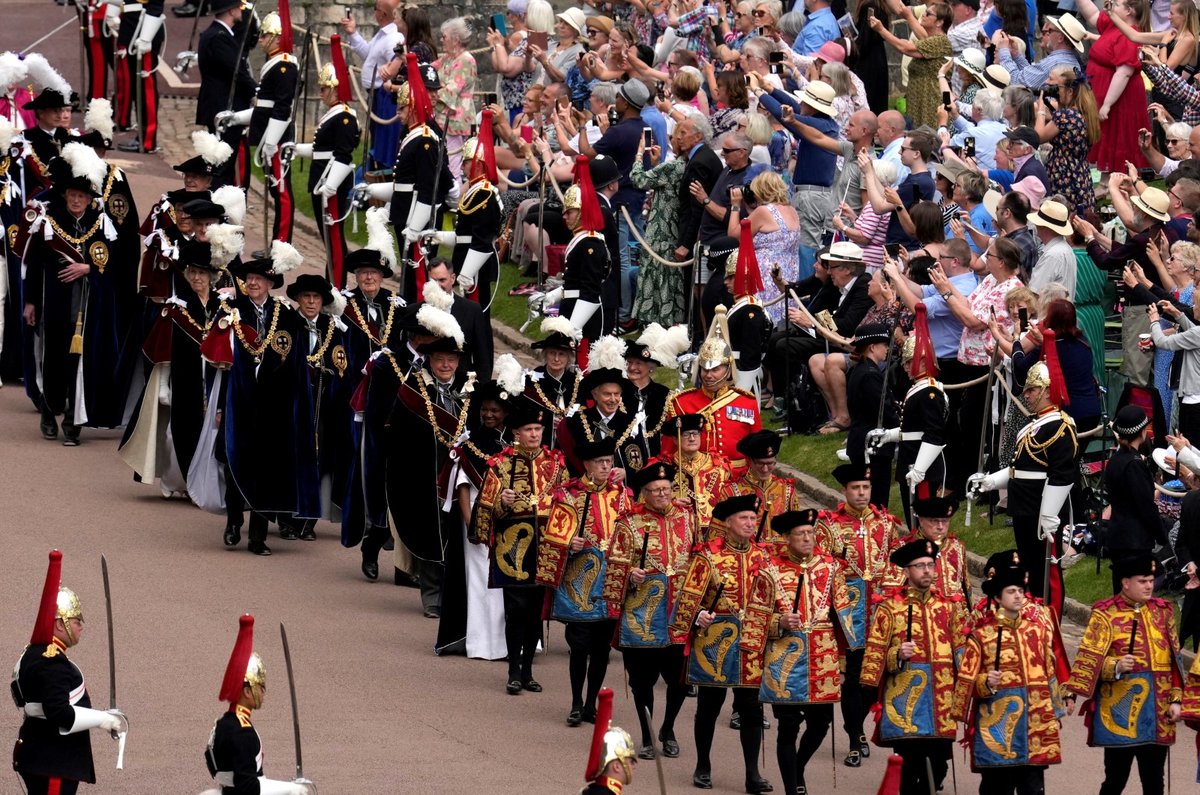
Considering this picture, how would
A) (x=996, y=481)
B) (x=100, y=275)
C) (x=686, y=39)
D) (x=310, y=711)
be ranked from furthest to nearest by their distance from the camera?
(x=686, y=39)
(x=100, y=275)
(x=996, y=481)
(x=310, y=711)

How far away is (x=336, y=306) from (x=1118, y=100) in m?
6.41

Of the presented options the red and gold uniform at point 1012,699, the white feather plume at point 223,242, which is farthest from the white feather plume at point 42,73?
the red and gold uniform at point 1012,699

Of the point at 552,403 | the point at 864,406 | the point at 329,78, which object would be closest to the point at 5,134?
the point at 329,78

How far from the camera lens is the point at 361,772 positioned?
12109 millimetres

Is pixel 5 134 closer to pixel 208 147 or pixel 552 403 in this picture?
pixel 208 147

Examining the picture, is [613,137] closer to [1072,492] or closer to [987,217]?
[987,217]

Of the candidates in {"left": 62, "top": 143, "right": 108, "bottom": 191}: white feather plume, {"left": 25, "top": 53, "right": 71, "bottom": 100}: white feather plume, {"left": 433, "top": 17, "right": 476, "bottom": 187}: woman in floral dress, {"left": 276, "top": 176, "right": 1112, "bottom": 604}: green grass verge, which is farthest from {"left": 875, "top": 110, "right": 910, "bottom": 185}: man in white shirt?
{"left": 25, "top": 53, "right": 71, "bottom": 100}: white feather plume

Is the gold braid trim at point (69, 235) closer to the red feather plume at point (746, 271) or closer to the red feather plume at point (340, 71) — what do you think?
the red feather plume at point (340, 71)

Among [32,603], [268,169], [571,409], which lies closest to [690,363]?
[571,409]

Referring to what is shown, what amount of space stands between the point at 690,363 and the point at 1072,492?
3128 millimetres

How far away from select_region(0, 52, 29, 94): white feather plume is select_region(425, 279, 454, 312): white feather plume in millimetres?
6001

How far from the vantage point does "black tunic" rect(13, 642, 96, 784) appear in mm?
10305

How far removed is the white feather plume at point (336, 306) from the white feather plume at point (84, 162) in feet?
8.21

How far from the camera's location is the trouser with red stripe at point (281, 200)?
873 inches
